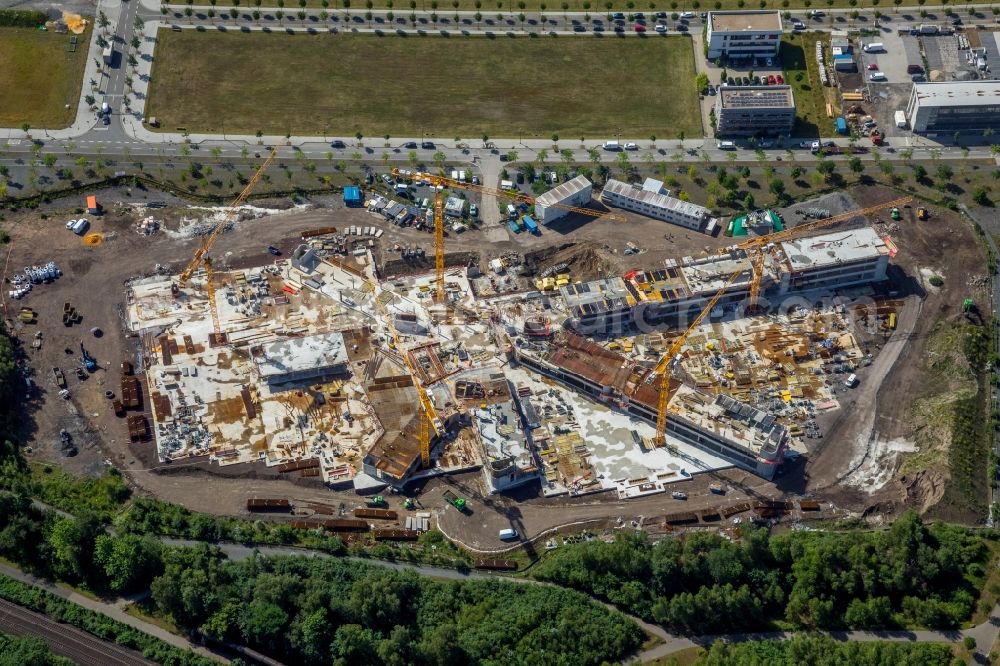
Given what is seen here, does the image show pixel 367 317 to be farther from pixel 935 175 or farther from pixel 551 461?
pixel 935 175

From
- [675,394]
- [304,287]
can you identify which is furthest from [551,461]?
[304,287]

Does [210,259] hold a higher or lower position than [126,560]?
higher

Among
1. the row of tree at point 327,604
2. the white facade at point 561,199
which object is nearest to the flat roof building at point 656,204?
the white facade at point 561,199

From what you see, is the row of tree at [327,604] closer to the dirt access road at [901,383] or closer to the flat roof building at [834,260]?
the dirt access road at [901,383]

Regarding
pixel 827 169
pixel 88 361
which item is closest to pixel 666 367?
pixel 827 169

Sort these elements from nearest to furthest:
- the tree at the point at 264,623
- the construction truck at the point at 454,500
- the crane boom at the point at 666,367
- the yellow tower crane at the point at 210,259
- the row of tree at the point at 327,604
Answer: the row of tree at the point at 327,604 < the tree at the point at 264,623 < the construction truck at the point at 454,500 < the crane boom at the point at 666,367 < the yellow tower crane at the point at 210,259

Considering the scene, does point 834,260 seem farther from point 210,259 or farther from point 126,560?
point 126,560

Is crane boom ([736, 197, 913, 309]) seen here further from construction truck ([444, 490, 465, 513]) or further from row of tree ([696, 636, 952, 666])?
row of tree ([696, 636, 952, 666])
